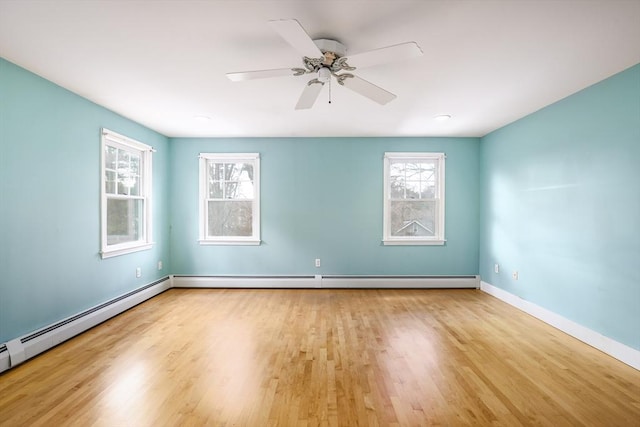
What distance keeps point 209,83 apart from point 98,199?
75.5 inches

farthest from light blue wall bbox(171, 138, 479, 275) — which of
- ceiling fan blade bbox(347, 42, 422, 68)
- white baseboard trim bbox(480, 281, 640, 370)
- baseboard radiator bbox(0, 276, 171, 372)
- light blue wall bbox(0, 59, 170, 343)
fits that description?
ceiling fan blade bbox(347, 42, 422, 68)

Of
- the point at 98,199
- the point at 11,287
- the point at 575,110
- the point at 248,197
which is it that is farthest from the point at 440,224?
the point at 11,287

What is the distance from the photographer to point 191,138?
16.8 ft

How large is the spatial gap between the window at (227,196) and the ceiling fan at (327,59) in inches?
105

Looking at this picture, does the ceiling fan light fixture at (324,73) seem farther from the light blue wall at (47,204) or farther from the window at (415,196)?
the window at (415,196)

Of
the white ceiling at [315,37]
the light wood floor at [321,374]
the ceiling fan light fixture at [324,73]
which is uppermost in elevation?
the white ceiling at [315,37]

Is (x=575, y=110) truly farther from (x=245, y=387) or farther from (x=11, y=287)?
(x=11, y=287)

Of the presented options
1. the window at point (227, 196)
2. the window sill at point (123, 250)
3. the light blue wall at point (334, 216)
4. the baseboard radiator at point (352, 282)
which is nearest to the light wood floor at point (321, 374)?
the window sill at point (123, 250)

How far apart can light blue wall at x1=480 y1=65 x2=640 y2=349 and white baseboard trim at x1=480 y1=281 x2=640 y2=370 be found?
6cm

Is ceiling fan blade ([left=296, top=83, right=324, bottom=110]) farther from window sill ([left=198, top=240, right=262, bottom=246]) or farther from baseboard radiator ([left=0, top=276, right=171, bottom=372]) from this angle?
baseboard radiator ([left=0, top=276, right=171, bottom=372])

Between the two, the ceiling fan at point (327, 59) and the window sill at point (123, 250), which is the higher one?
the ceiling fan at point (327, 59)

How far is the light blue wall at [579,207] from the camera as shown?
2.63 metres

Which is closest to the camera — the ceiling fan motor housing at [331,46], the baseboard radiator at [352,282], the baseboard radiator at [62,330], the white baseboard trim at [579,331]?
the ceiling fan motor housing at [331,46]

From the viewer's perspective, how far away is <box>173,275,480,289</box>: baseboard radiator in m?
4.99
